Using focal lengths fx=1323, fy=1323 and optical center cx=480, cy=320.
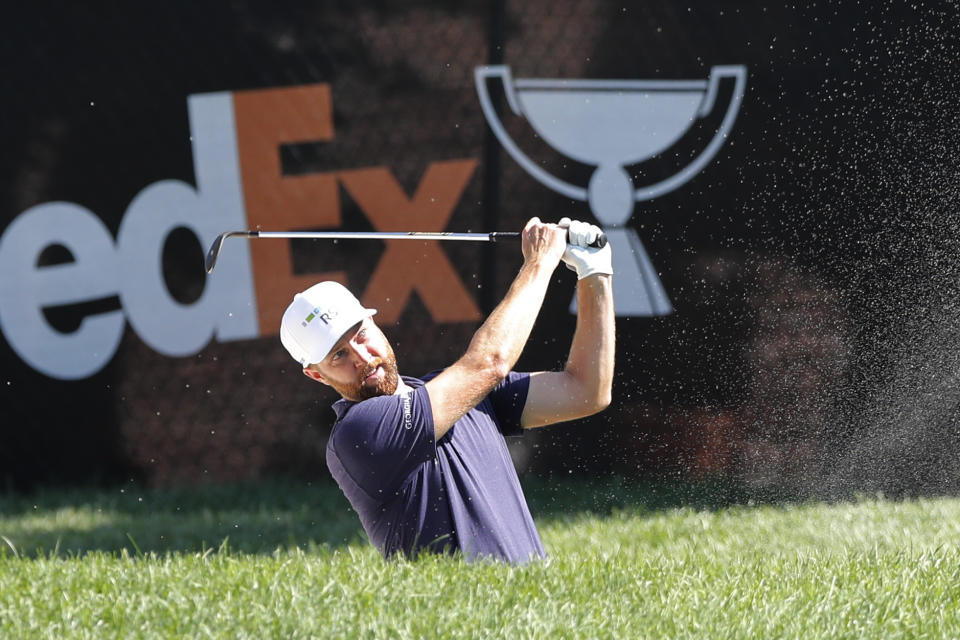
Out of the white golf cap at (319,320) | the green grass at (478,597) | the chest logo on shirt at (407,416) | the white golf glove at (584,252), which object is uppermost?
the white golf glove at (584,252)

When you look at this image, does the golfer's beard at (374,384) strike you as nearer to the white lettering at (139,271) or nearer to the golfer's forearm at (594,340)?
the golfer's forearm at (594,340)

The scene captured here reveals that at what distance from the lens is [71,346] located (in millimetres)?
6547

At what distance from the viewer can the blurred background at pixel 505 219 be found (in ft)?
20.7

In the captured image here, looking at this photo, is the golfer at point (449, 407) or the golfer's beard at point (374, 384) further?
the golfer's beard at point (374, 384)

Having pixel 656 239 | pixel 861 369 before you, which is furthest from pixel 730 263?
pixel 861 369

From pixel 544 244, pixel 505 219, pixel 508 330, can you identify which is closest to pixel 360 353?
pixel 508 330

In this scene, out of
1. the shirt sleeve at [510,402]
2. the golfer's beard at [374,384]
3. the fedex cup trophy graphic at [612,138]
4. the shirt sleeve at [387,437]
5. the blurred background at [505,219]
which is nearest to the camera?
the shirt sleeve at [387,437]

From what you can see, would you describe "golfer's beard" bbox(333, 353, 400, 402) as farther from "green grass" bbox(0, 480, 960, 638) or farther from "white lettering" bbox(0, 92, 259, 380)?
"white lettering" bbox(0, 92, 259, 380)

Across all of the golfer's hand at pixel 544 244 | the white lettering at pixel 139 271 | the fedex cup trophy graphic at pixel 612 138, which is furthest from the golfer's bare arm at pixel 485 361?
the white lettering at pixel 139 271

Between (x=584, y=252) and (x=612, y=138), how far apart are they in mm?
2745

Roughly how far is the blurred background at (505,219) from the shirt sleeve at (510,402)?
7.88ft

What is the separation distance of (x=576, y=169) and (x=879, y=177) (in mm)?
1434

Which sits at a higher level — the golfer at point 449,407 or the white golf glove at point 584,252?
the white golf glove at point 584,252

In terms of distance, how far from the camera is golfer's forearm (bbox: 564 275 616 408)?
3.78 m
